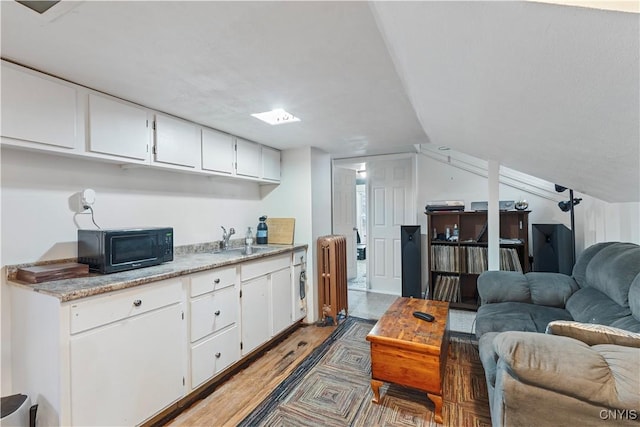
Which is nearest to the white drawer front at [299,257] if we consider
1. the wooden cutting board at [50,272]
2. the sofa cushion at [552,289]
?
the wooden cutting board at [50,272]

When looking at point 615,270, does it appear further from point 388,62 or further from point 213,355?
point 213,355

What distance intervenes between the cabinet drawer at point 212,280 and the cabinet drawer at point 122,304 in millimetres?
114

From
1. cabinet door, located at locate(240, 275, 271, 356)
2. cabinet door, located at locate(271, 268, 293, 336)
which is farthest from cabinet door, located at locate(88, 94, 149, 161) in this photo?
cabinet door, located at locate(271, 268, 293, 336)

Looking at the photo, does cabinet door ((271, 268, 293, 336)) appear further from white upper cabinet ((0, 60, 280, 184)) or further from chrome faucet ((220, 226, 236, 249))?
white upper cabinet ((0, 60, 280, 184))

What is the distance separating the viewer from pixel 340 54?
138 cm

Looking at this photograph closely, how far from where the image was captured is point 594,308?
5.79ft

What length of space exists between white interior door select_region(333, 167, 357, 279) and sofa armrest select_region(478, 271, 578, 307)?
2.58 m

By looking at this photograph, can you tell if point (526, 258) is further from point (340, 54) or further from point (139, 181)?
point (139, 181)

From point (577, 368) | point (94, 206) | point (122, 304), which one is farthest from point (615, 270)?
point (94, 206)

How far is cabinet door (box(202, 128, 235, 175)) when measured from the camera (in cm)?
246

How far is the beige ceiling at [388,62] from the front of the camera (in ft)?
2.60

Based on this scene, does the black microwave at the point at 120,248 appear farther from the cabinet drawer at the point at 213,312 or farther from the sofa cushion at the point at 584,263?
the sofa cushion at the point at 584,263

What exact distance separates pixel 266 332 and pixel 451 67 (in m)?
2.48

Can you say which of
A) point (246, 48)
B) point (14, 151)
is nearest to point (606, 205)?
point (246, 48)
